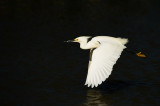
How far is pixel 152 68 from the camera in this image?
9430 millimetres

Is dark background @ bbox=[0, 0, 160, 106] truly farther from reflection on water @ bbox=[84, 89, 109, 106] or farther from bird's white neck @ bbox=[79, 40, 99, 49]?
bird's white neck @ bbox=[79, 40, 99, 49]

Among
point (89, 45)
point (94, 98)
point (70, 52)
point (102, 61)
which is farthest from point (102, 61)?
point (70, 52)

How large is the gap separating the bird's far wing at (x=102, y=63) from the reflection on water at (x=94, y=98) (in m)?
0.60

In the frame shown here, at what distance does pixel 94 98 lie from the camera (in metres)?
7.45

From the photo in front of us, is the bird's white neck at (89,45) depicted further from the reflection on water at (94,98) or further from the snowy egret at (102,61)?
the reflection on water at (94,98)

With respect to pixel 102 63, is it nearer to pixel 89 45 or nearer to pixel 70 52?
pixel 89 45

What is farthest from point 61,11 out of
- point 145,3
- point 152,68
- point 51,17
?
point 152,68

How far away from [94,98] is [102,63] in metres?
1.06

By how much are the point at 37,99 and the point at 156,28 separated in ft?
23.5

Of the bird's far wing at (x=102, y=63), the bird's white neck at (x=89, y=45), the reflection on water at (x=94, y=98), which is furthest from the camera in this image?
the bird's white neck at (x=89, y=45)

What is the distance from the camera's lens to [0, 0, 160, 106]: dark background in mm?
7648

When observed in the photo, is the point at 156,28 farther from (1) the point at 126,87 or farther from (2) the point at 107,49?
(2) the point at 107,49

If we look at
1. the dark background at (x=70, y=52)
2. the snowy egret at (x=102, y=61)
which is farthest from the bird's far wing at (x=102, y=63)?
the dark background at (x=70, y=52)

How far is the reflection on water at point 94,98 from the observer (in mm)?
7186
